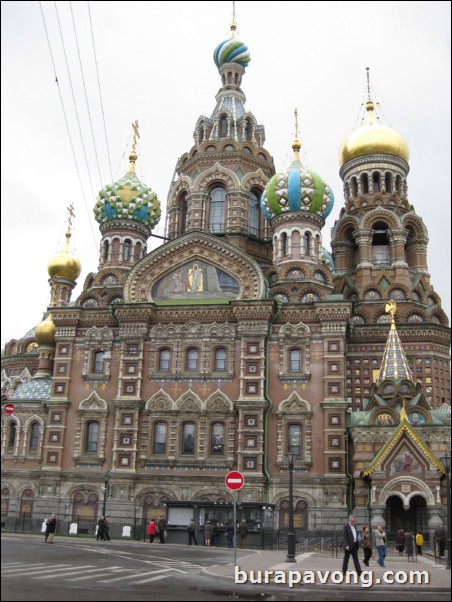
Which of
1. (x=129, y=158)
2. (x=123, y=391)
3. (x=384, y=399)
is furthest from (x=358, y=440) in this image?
(x=129, y=158)

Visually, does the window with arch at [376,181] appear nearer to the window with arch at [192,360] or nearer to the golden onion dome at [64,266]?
the window with arch at [192,360]

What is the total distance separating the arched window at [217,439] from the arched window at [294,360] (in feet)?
14.4

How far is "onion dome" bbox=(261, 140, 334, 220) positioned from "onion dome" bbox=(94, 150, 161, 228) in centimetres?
708

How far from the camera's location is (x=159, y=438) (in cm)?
3425

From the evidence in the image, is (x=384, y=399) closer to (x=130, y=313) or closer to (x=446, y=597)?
(x=130, y=313)

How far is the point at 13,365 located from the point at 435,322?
30.2 metres

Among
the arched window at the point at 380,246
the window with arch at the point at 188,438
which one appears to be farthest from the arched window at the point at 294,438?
the arched window at the point at 380,246

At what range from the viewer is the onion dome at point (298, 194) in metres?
38.6

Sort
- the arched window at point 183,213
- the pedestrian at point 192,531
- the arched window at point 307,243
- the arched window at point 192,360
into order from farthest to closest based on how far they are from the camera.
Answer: the arched window at point 183,213 < the arched window at point 307,243 < the arched window at point 192,360 < the pedestrian at point 192,531

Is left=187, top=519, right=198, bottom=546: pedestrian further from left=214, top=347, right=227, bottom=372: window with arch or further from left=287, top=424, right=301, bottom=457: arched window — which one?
left=214, top=347, right=227, bottom=372: window with arch

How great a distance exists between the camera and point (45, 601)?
9859 mm

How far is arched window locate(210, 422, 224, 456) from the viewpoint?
33438mm

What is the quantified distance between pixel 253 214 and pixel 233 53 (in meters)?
13.5

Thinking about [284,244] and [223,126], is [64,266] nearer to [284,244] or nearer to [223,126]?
[223,126]
